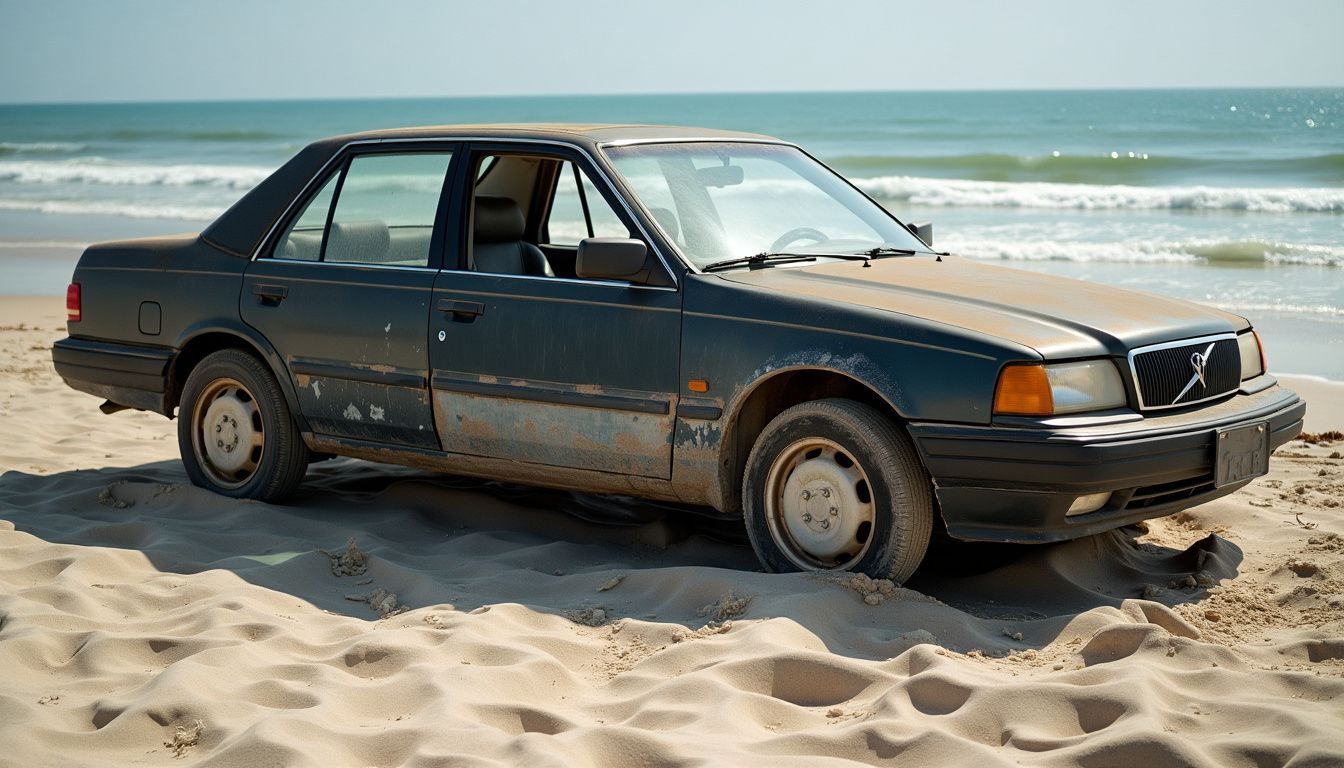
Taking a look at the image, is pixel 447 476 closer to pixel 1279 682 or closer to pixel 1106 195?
pixel 1279 682

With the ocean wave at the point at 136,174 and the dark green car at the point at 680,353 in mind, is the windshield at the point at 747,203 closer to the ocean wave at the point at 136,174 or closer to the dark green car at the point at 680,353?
the dark green car at the point at 680,353

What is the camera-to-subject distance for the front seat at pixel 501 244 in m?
5.52

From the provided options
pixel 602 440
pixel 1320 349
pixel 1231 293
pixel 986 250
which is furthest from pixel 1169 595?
pixel 986 250

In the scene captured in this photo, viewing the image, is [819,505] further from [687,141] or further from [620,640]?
[687,141]

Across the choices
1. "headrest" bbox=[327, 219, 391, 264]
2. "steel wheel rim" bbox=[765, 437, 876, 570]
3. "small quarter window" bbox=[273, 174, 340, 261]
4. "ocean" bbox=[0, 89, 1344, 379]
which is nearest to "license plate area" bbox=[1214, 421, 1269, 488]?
"steel wheel rim" bbox=[765, 437, 876, 570]

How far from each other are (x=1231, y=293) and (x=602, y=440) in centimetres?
1001

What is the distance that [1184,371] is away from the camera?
4543 mm

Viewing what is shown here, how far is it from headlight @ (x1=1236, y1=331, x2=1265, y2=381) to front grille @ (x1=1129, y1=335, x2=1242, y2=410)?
16 centimetres

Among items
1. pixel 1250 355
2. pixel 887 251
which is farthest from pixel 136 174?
pixel 1250 355

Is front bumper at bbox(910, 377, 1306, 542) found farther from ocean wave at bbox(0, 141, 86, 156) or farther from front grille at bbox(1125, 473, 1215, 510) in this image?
ocean wave at bbox(0, 141, 86, 156)

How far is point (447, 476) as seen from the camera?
6.59 metres

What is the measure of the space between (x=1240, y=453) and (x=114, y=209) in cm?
2621

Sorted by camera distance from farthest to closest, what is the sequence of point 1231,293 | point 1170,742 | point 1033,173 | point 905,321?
point 1033,173, point 1231,293, point 905,321, point 1170,742

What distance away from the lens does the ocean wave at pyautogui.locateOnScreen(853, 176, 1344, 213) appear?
2230cm
